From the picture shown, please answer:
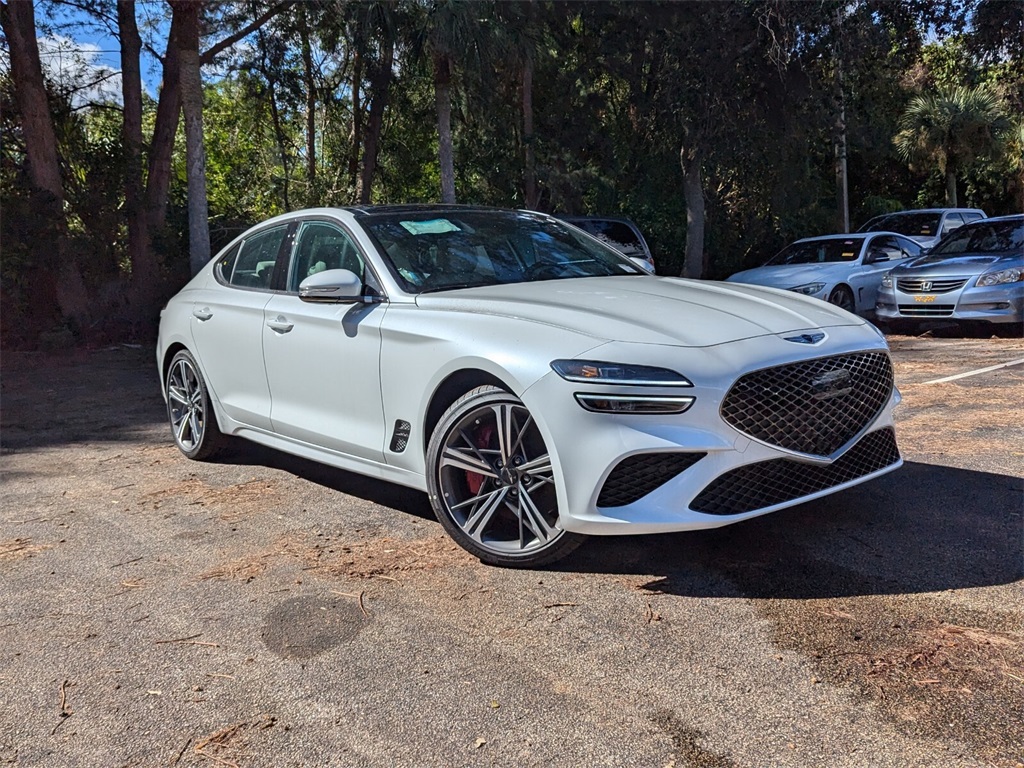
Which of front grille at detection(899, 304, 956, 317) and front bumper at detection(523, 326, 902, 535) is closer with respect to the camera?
front bumper at detection(523, 326, 902, 535)

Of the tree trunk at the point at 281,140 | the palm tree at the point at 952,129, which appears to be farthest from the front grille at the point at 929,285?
the palm tree at the point at 952,129

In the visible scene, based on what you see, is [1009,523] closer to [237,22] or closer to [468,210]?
[468,210]

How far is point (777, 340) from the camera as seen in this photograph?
4.10 meters

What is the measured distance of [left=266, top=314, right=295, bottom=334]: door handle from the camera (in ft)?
17.7

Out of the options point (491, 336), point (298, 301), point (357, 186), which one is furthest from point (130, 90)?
point (491, 336)

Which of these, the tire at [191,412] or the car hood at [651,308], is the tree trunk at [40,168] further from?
the car hood at [651,308]

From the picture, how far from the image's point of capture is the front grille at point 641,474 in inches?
150

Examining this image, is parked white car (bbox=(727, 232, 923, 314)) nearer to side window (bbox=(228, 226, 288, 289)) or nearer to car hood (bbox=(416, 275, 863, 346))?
side window (bbox=(228, 226, 288, 289))

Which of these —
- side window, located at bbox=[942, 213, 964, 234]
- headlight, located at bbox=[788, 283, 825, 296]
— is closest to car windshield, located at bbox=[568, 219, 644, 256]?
headlight, located at bbox=[788, 283, 825, 296]

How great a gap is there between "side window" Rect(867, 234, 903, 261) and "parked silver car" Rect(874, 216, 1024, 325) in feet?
3.58

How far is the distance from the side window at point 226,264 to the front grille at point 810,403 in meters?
3.74

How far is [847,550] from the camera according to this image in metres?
4.24

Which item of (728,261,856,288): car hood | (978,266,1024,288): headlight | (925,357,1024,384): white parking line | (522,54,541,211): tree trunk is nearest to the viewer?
(925,357,1024,384): white parking line

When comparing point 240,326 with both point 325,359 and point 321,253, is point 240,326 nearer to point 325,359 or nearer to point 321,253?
point 321,253
